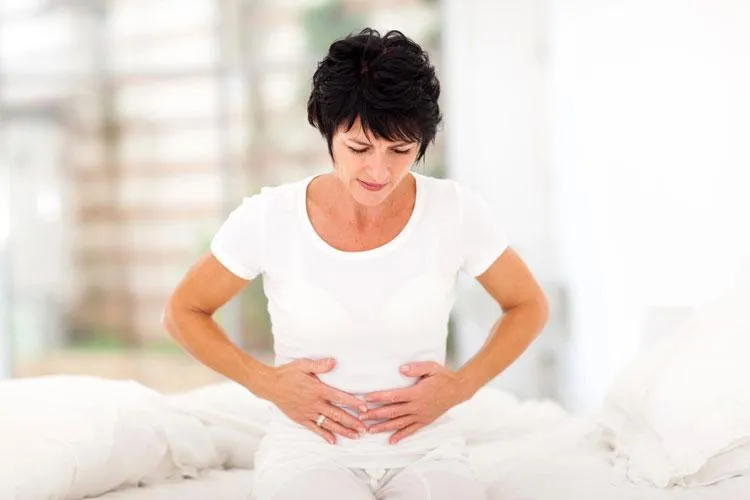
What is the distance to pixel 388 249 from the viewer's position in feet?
6.15

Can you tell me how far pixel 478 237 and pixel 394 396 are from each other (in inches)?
12.7

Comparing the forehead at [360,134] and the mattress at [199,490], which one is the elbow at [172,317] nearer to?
the mattress at [199,490]

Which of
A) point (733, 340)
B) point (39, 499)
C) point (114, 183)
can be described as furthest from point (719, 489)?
point (114, 183)

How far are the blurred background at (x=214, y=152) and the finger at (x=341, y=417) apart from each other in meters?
1.97

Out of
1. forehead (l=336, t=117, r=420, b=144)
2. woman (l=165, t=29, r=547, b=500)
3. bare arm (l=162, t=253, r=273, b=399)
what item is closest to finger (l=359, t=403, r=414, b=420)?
woman (l=165, t=29, r=547, b=500)

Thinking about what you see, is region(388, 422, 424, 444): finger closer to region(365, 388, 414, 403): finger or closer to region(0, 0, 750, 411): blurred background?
region(365, 388, 414, 403): finger

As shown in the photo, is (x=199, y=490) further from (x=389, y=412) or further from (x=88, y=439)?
(x=389, y=412)

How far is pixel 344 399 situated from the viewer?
6.04 ft

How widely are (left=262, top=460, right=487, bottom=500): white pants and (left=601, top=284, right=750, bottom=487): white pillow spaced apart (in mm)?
464

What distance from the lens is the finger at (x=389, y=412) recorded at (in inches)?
72.1

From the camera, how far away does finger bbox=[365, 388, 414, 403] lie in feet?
6.02

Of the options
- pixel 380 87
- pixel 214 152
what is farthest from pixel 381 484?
pixel 214 152

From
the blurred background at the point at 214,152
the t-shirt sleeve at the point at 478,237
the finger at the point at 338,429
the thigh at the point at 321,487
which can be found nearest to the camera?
the thigh at the point at 321,487

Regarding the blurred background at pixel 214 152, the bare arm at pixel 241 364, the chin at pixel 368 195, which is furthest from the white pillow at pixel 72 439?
the blurred background at pixel 214 152
